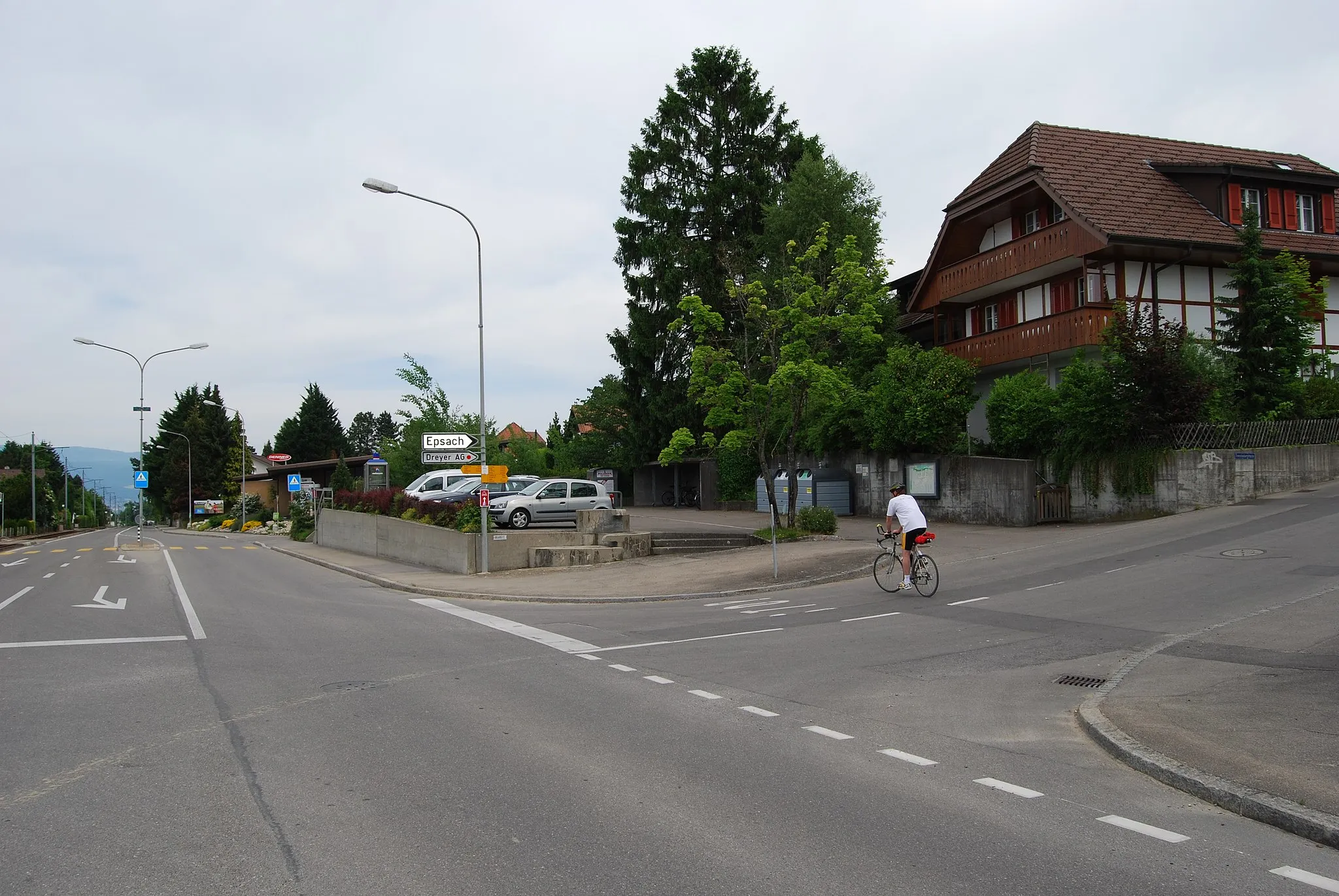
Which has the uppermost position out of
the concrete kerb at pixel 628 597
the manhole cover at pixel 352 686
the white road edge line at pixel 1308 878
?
the white road edge line at pixel 1308 878

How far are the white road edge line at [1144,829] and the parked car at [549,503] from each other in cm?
2228

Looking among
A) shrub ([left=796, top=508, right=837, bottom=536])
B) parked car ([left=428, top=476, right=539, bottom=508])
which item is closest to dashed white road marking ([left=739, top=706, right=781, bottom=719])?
shrub ([left=796, top=508, right=837, bottom=536])

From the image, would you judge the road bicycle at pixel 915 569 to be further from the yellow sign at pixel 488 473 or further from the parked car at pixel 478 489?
the parked car at pixel 478 489

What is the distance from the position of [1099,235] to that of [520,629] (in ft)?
74.7

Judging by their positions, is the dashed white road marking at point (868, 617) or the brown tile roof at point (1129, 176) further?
the brown tile roof at point (1129, 176)

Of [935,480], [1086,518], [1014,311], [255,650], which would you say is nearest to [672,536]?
[935,480]

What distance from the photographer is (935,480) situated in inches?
1138

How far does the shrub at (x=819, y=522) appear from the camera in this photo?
2547cm

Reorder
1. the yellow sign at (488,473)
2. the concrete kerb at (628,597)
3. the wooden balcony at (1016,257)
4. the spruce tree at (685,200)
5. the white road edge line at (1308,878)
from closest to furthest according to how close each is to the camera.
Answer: the white road edge line at (1308,878), the concrete kerb at (628,597), the yellow sign at (488,473), the wooden balcony at (1016,257), the spruce tree at (685,200)

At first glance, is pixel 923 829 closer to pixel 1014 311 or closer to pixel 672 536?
pixel 672 536

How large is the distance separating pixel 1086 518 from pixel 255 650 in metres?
21.7

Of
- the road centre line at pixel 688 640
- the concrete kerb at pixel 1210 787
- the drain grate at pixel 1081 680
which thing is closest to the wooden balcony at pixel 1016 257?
the road centre line at pixel 688 640

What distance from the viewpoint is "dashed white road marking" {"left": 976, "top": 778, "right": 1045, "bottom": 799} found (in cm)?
563

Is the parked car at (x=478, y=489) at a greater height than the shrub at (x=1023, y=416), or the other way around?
the shrub at (x=1023, y=416)
